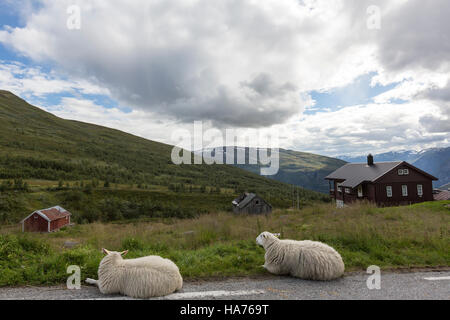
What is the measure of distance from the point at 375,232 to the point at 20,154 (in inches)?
4614

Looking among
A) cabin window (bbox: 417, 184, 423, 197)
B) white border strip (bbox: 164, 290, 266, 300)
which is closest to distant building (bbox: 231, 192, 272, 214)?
cabin window (bbox: 417, 184, 423, 197)

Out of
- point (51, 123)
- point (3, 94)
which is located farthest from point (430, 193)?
point (3, 94)

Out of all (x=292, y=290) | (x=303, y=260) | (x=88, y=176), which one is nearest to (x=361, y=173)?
(x=303, y=260)

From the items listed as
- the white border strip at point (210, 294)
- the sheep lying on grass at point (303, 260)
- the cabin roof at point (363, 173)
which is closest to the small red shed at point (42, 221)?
the white border strip at point (210, 294)

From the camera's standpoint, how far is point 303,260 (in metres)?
→ 5.43

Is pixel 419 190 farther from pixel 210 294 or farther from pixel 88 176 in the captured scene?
pixel 88 176

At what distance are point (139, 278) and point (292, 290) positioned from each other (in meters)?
Result: 3.17

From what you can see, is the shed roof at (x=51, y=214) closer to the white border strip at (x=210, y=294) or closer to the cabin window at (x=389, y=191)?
the white border strip at (x=210, y=294)

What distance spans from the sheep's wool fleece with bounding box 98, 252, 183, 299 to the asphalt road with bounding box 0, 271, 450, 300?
0.54 ft

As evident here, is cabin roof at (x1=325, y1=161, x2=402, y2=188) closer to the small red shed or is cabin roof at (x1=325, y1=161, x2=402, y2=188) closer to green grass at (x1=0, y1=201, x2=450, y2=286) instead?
green grass at (x1=0, y1=201, x2=450, y2=286)

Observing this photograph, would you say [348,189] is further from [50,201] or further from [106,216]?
[50,201]

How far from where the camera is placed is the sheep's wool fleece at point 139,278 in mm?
4543

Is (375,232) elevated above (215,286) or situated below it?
above
